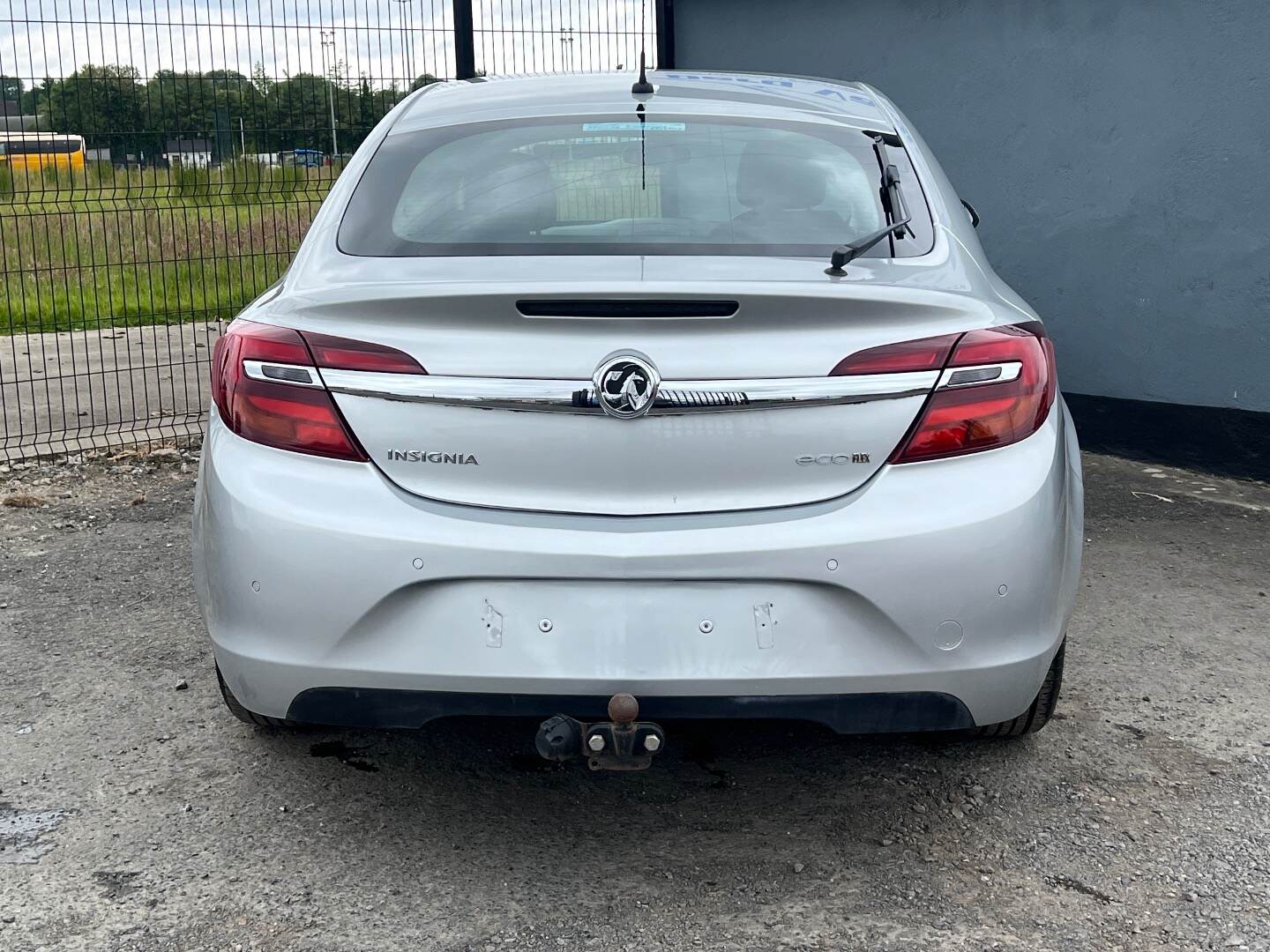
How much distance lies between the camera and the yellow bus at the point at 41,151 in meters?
6.45

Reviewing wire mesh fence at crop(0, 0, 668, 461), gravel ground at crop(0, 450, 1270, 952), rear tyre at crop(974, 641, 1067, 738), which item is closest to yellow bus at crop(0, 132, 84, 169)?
wire mesh fence at crop(0, 0, 668, 461)

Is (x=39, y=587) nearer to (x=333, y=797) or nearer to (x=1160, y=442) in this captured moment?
(x=333, y=797)

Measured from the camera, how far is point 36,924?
2.62 meters

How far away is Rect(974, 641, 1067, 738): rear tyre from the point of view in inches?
119

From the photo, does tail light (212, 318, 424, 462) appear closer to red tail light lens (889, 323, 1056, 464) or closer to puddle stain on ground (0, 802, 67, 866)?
red tail light lens (889, 323, 1056, 464)

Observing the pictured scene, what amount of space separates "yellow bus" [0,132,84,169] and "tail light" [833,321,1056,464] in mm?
5348

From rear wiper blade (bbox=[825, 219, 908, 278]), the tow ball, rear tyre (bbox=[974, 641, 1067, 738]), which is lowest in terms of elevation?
rear tyre (bbox=[974, 641, 1067, 738])

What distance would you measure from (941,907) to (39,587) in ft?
11.2

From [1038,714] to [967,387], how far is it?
39.3 inches

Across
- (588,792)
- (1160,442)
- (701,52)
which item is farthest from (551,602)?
(701,52)

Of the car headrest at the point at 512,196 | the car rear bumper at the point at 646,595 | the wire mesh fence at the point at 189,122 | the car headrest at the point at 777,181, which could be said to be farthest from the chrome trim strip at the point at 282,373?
the wire mesh fence at the point at 189,122

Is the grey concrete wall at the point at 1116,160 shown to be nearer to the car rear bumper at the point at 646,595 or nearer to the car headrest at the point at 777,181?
the car headrest at the point at 777,181

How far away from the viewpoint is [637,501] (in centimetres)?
246

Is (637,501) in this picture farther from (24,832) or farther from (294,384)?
(24,832)
